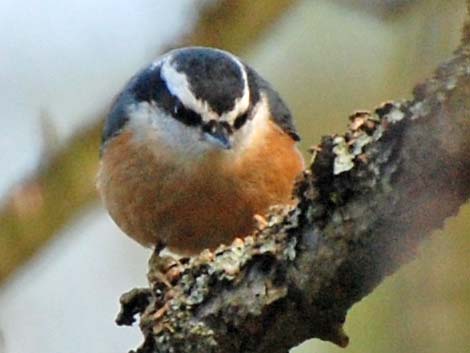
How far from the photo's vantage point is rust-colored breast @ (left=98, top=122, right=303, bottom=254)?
3.47 m

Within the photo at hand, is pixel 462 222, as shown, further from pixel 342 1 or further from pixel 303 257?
pixel 342 1

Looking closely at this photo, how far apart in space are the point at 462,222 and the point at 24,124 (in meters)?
2.94

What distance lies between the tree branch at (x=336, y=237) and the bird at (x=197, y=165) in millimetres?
841

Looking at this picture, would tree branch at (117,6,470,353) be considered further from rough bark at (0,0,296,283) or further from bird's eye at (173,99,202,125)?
rough bark at (0,0,296,283)

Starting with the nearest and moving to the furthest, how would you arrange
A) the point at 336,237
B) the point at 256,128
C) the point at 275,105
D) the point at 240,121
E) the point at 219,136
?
1. the point at 336,237
2. the point at 219,136
3. the point at 240,121
4. the point at 256,128
5. the point at 275,105

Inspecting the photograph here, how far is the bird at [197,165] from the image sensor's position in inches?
136

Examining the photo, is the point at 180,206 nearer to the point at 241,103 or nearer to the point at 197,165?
the point at 197,165

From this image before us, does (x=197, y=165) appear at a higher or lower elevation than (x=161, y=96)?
lower

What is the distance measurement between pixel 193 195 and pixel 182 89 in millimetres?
332

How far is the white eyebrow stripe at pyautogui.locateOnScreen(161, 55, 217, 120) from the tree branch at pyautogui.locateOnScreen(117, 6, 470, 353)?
0.87 m

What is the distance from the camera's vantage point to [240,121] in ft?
11.4

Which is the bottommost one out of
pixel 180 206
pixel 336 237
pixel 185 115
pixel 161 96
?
pixel 336 237

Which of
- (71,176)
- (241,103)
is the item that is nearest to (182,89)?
(241,103)

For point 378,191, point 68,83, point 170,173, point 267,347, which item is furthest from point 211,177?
point 68,83
